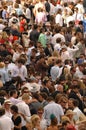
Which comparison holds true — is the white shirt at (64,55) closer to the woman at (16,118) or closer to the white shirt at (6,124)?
the woman at (16,118)

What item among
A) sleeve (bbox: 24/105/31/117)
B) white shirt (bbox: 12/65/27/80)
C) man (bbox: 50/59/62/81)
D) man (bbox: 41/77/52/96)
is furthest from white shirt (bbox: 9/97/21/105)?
man (bbox: 50/59/62/81)

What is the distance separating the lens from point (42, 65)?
18.9 m

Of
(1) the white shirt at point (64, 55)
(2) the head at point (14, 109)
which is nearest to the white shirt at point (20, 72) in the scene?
(1) the white shirt at point (64, 55)

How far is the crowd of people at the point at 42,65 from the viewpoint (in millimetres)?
13516

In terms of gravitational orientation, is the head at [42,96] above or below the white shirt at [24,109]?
above

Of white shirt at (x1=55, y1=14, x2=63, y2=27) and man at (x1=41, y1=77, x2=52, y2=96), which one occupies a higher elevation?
white shirt at (x1=55, y1=14, x2=63, y2=27)

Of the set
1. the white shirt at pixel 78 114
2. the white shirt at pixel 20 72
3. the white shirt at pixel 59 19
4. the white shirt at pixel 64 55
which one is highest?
the white shirt at pixel 59 19

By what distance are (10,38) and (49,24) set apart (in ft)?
7.58

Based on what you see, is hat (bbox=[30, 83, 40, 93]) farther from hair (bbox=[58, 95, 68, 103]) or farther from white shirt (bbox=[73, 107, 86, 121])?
white shirt (bbox=[73, 107, 86, 121])

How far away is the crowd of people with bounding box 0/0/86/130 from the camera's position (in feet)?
44.3

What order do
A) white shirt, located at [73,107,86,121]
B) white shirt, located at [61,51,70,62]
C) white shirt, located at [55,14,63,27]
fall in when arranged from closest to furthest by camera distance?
1. white shirt, located at [73,107,86,121]
2. white shirt, located at [61,51,70,62]
3. white shirt, located at [55,14,63,27]

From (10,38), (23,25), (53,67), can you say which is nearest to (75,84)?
(53,67)

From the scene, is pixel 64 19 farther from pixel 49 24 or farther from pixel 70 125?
pixel 70 125

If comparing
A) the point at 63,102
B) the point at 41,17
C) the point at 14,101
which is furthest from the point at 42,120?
the point at 41,17
